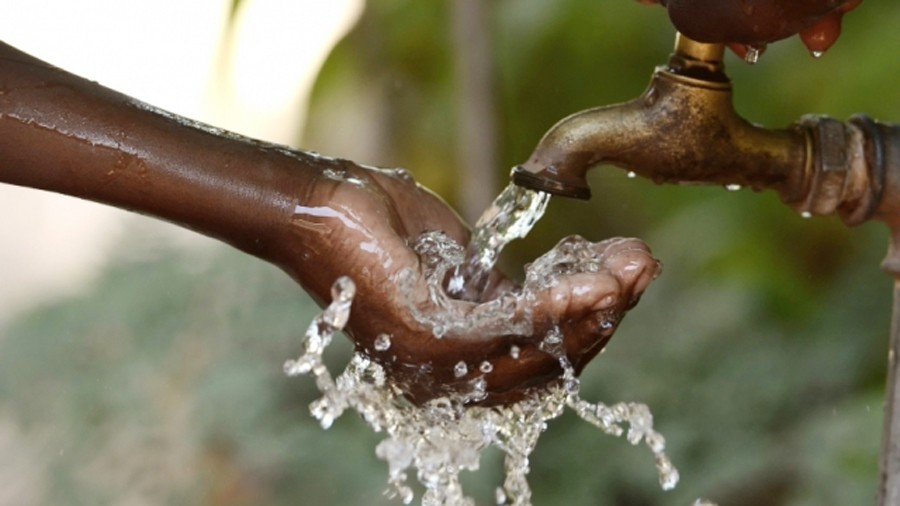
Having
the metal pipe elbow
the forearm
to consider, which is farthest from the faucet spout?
the forearm

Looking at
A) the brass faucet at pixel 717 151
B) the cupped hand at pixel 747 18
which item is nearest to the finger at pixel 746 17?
the cupped hand at pixel 747 18

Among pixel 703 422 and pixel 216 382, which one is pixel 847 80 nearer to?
pixel 703 422

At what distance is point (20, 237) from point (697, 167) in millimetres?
3860

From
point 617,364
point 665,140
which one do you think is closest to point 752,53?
point 665,140

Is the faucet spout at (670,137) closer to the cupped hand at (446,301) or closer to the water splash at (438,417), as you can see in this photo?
the cupped hand at (446,301)

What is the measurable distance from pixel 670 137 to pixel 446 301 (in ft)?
0.81

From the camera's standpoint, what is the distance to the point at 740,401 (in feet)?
8.00

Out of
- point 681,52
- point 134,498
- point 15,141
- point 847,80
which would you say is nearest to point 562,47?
point 847,80

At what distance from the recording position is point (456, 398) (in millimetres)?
1061

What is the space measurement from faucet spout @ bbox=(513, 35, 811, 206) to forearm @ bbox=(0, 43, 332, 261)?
22 cm

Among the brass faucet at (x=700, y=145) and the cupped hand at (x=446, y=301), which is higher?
the brass faucet at (x=700, y=145)

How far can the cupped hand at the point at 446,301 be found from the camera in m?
0.98

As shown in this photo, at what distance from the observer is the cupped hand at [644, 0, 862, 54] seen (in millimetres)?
938

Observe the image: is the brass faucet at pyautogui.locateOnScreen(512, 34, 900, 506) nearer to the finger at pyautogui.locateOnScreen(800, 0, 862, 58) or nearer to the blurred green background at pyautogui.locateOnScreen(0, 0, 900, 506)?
the finger at pyautogui.locateOnScreen(800, 0, 862, 58)
